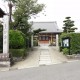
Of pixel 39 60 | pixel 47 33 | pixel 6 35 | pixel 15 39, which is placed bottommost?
pixel 39 60

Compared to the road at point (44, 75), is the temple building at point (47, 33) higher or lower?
higher

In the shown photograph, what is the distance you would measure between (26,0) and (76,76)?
17.9 m

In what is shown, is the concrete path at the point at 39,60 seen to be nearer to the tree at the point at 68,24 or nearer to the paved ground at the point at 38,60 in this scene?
the paved ground at the point at 38,60

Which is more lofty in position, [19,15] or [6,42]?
[19,15]

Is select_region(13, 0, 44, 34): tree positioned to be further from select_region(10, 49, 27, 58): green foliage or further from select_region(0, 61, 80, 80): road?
select_region(0, 61, 80, 80): road

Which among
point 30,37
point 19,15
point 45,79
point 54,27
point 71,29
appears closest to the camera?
point 45,79

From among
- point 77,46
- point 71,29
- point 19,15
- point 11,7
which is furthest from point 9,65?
point 71,29

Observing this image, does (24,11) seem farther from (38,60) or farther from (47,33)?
(47,33)

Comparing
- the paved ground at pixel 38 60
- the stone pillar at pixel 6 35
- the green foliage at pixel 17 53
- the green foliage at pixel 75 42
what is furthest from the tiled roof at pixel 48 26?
the stone pillar at pixel 6 35

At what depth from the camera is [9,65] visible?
16.7 m

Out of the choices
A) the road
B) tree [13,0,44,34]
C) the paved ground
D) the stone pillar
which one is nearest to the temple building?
tree [13,0,44,34]

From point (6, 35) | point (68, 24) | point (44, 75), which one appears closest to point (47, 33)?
point (68, 24)

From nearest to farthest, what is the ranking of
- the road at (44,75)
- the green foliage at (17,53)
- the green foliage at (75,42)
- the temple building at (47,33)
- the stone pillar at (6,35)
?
1. the road at (44,75)
2. the stone pillar at (6,35)
3. the green foliage at (17,53)
4. the green foliage at (75,42)
5. the temple building at (47,33)

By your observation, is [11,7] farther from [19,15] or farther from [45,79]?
[45,79]
